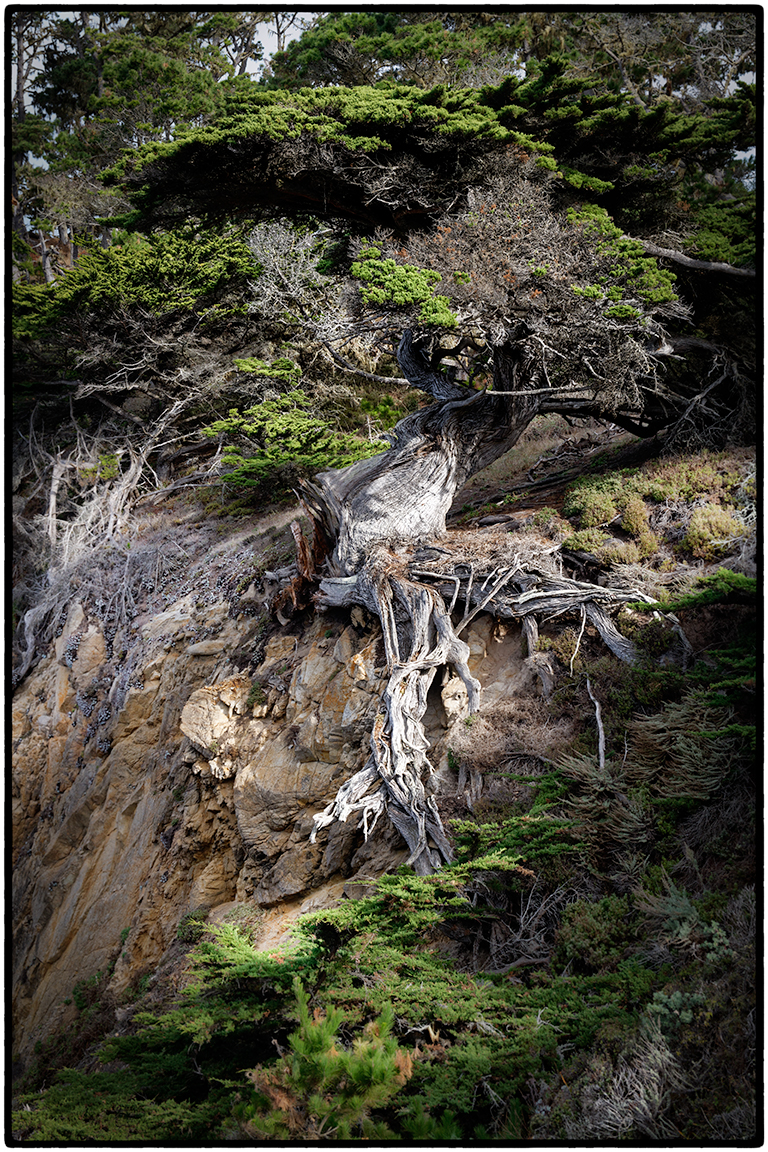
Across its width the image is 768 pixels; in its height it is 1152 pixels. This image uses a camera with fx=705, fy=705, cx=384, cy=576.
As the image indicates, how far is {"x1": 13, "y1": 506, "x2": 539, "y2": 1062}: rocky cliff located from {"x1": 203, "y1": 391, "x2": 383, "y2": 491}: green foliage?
1.90m

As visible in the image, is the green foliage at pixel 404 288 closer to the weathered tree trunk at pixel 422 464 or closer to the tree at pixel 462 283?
the tree at pixel 462 283

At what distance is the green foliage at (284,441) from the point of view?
10.5 m

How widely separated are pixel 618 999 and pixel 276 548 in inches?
348

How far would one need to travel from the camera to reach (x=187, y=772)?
9875mm

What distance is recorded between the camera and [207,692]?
9.51 meters

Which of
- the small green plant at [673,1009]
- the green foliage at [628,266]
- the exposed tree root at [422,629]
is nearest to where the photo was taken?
the small green plant at [673,1009]

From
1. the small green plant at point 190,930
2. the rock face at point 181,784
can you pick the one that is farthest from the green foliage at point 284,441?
the small green plant at point 190,930

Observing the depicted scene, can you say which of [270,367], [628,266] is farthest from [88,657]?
[628,266]

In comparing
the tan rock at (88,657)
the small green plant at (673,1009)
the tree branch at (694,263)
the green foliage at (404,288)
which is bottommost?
the tan rock at (88,657)

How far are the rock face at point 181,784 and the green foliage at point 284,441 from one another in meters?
2.42

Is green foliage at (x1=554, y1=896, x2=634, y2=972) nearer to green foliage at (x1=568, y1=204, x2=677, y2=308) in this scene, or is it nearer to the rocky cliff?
the rocky cliff

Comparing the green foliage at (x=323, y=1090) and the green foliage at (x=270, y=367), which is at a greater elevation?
the green foliage at (x=270, y=367)

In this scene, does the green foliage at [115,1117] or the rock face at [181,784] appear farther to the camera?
the rock face at [181,784]

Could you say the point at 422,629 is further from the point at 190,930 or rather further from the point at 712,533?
the point at 190,930
